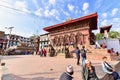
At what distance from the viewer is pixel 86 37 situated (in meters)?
21.1

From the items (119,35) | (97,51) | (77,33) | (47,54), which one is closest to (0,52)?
(47,54)

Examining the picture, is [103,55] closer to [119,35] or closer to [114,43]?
[114,43]

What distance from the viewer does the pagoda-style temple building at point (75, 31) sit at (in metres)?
21.1

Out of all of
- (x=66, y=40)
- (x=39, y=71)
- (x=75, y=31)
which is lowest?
(x=39, y=71)

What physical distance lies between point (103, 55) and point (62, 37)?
416 inches

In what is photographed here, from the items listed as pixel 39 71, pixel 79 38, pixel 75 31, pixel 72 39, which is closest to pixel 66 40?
pixel 72 39

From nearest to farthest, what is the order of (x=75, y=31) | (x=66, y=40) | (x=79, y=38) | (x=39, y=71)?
(x=39, y=71)
(x=79, y=38)
(x=75, y=31)
(x=66, y=40)

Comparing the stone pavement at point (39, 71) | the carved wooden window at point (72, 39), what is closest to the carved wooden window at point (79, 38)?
the carved wooden window at point (72, 39)

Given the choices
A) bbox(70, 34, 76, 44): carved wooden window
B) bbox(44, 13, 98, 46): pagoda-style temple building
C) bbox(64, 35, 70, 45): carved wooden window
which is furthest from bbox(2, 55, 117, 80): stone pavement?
bbox(64, 35, 70, 45): carved wooden window

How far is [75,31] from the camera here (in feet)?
75.8

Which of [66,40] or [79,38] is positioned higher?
[79,38]

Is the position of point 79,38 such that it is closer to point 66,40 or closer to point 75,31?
point 75,31

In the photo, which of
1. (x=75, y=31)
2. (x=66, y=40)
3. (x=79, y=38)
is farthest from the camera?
(x=66, y=40)

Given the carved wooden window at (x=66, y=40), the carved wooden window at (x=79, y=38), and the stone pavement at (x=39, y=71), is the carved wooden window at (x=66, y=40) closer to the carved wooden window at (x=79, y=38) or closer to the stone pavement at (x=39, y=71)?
the carved wooden window at (x=79, y=38)
